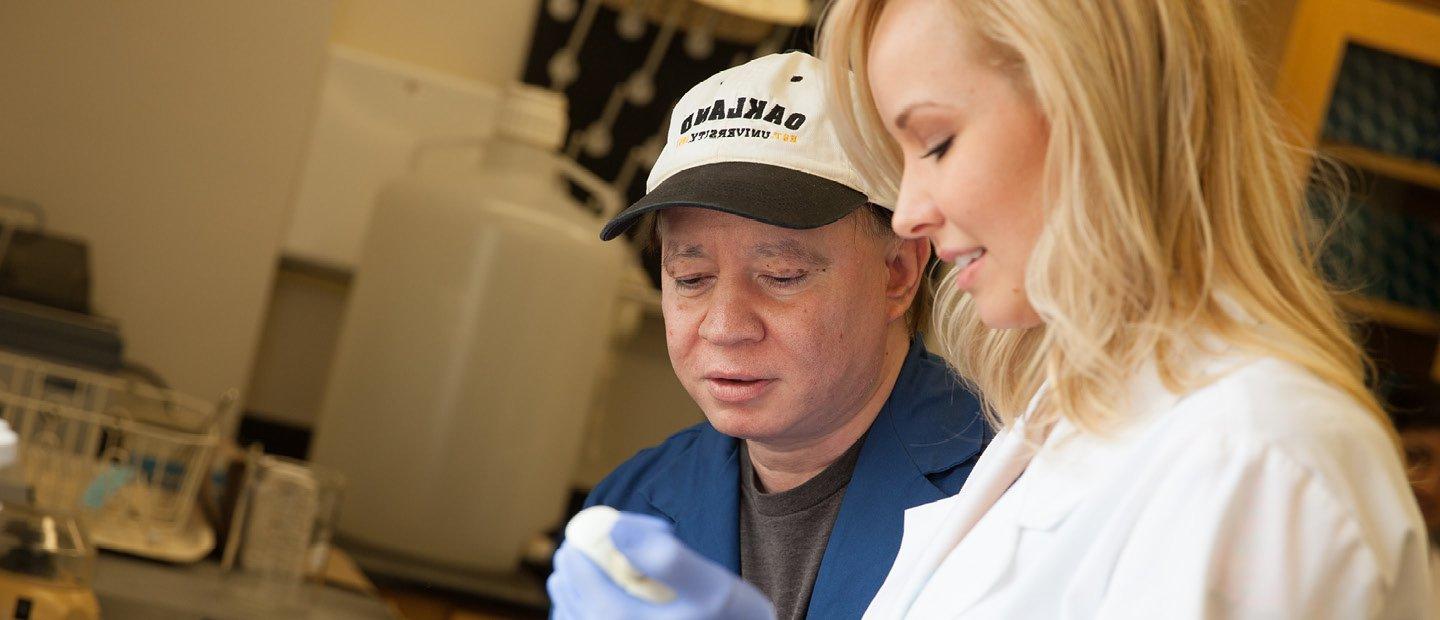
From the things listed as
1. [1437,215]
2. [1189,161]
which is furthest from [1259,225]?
[1437,215]

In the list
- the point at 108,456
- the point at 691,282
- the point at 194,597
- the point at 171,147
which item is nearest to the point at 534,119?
the point at 171,147

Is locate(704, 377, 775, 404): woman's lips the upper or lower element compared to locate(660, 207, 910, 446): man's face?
lower

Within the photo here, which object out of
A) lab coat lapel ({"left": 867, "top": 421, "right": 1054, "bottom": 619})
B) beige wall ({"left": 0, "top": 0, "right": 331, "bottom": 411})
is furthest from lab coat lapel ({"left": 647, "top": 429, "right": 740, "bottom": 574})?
beige wall ({"left": 0, "top": 0, "right": 331, "bottom": 411})

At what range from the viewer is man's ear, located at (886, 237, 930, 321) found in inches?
48.3

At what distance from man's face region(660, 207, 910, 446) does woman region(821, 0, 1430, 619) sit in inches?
14.8

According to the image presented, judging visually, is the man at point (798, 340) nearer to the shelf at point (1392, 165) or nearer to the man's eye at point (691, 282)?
the man's eye at point (691, 282)

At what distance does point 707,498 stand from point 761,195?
31cm

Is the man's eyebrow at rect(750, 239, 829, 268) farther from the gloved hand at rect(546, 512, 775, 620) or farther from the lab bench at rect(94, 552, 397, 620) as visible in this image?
the lab bench at rect(94, 552, 397, 620)

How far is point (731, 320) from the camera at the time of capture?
1148 millimetres

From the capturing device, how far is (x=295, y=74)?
2.58 metres

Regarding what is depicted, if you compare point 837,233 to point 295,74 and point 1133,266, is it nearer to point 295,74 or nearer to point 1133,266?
point 1133,266

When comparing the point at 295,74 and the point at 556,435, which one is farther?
the point at 295,74

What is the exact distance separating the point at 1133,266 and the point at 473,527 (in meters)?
1.71

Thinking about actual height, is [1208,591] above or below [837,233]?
below
